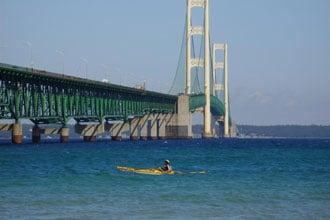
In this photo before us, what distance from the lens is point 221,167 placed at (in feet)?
197

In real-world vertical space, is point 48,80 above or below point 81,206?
above

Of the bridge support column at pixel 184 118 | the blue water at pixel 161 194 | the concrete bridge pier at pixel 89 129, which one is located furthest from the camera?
the bridge support column at pixel 184 118

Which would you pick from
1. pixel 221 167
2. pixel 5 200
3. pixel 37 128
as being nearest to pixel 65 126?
pixel 37 128

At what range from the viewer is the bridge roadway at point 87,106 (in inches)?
4129

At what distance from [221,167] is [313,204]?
88.0 feet

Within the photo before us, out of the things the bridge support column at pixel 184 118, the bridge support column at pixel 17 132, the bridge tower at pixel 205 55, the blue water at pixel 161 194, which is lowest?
the blue water at pixel 161 194

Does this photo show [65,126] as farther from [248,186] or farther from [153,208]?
[153,208]

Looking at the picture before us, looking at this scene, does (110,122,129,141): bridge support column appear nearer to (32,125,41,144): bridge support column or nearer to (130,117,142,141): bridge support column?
(130,117,142,141): bridge support column

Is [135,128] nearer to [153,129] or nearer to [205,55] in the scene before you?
Answer: [153,129]

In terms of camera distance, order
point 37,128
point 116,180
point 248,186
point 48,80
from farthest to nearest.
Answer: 1. point 37,128
2. point 48,80
3. point 116,180
4. point 248,186

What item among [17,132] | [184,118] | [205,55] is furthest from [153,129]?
[17,132]

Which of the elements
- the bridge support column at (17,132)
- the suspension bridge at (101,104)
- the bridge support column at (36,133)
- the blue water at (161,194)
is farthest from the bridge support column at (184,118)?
the blue water at (161,194)

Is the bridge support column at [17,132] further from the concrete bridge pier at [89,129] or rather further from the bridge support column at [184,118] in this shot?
the bridge support column at [184,118]

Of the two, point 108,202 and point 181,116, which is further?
point 181,116
